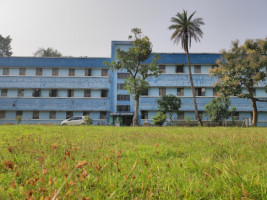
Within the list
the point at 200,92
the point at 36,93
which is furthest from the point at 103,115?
the point at 200,92

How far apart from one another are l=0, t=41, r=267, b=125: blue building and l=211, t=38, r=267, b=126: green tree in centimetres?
1110

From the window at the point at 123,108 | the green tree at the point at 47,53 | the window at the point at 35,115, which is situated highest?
the green tree at the point at 47,53

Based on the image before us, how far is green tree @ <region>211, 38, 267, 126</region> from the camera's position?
84.3 ft

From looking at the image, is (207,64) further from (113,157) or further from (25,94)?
(113,157)

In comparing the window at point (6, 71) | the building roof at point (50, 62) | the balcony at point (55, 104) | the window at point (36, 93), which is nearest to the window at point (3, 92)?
the balcony at point (55, 104)

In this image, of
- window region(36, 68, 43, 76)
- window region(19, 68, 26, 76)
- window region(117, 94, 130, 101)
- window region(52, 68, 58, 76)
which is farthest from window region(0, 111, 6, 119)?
window region(117, 94, 130, 101)

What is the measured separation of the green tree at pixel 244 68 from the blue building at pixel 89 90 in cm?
1110

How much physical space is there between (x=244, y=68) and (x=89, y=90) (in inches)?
1075


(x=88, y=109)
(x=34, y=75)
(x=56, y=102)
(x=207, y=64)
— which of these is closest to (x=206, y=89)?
(x=207, y=64)

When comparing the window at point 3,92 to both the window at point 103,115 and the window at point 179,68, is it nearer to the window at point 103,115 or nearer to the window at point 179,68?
the window at point 103,115

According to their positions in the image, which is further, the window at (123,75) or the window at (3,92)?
the window at (123,75)

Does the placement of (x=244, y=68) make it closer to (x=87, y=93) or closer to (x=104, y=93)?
(x=104, y=93)

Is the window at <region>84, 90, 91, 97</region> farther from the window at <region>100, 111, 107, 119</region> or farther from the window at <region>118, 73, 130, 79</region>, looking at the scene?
the window at <region>118, 73, 130, 79</region>

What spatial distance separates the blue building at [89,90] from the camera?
3822 centimetres
